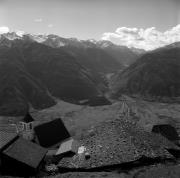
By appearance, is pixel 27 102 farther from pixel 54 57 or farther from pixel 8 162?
pixel 8 162

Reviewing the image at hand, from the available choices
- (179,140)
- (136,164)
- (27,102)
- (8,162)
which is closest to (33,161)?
(8,162)

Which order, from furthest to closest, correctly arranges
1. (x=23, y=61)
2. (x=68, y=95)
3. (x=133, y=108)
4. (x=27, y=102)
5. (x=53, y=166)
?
(x=23, y=61), (x=68, y=95), (x=27, y=102), (x=133, y=108), (x=53, y=166)

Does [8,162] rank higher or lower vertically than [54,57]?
lower

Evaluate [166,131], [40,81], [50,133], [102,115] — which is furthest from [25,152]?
[40,81]

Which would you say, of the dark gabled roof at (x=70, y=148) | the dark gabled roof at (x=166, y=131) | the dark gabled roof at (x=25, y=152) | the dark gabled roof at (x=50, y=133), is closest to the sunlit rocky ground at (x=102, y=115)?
the dark gabled roof at (x=166, y=131)

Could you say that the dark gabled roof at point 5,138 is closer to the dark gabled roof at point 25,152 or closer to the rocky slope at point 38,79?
the dark gabled roof at point 25,152

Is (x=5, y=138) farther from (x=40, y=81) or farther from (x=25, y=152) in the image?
(x=40, y=81)

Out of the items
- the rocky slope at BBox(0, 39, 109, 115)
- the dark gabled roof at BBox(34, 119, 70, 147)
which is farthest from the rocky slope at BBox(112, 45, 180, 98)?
the dark gabled roof at BBox(34, 119, 70, 147)
